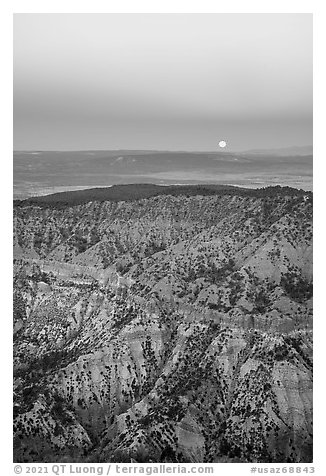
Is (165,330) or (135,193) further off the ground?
(135,193)

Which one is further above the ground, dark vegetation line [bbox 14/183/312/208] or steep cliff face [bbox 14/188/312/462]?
dark vegetation line [bbox 14/183/312/208]

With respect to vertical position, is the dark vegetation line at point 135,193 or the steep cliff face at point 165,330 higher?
the dark vegetation line at point 135,193

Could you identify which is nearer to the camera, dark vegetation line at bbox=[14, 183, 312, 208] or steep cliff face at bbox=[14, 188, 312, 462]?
steep cliff face at bbox=[14, 188, 312, 462]

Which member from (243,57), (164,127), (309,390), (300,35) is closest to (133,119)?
(164,127)

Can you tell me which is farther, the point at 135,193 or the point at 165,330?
the point at 135,193

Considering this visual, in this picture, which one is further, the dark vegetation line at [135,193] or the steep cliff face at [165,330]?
the dark vegetation line at [135,193]
